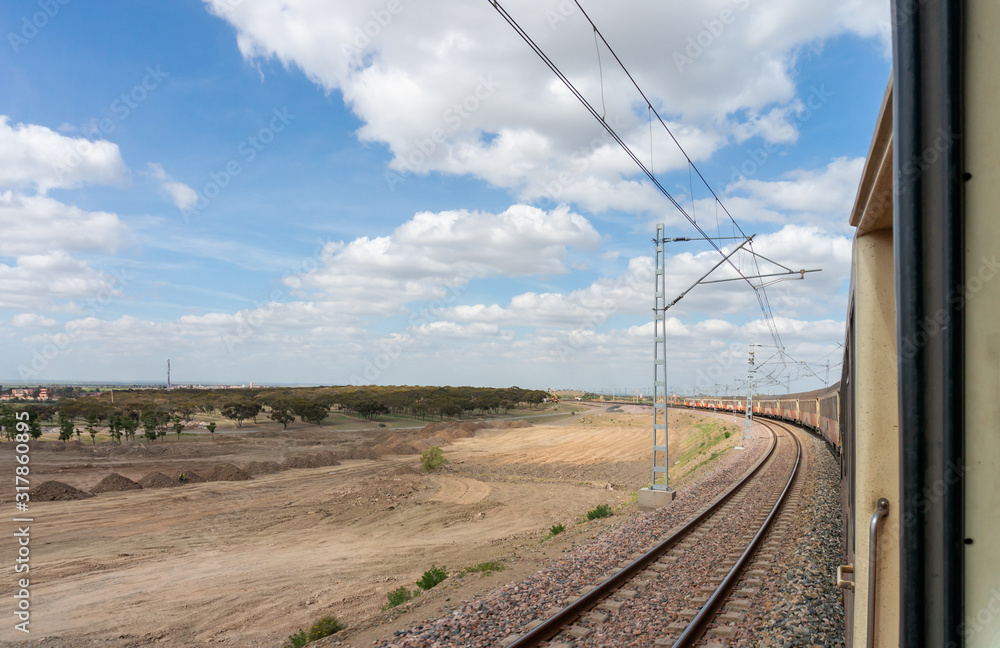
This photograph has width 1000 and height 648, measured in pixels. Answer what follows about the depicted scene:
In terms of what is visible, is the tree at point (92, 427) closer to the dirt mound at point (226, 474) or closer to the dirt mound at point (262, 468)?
the dirt mound at point (262, 468)

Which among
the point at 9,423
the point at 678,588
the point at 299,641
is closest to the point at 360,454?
the point at 9,423

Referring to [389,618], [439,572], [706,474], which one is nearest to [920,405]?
[389,618]

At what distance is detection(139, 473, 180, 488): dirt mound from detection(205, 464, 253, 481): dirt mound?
82.2 inches

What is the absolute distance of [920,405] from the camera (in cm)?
145

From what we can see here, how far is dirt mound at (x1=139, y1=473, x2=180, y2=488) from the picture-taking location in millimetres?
29234

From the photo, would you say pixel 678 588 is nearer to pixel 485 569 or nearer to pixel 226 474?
pixel 485 569

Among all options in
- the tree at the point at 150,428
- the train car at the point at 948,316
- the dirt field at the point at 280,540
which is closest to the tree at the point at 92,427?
the tree at the point at 150,428

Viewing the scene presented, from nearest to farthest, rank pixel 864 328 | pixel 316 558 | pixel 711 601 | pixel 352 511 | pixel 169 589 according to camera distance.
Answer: pixel 864 328
pixel 711 601
pixel 169 589
pixel 316 558
pixel 352 511

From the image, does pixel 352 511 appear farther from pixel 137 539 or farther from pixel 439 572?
pixel 439 572

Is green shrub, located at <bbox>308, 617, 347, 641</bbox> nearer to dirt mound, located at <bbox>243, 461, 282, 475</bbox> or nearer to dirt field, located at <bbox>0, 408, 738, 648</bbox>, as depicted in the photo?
dirt field, located at <bbox>0, 408, 738, 648</bbox>

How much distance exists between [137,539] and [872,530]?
2357cm

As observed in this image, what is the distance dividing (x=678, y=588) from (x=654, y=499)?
748cm

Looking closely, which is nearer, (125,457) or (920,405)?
(920,405)

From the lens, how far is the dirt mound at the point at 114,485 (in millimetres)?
27906
